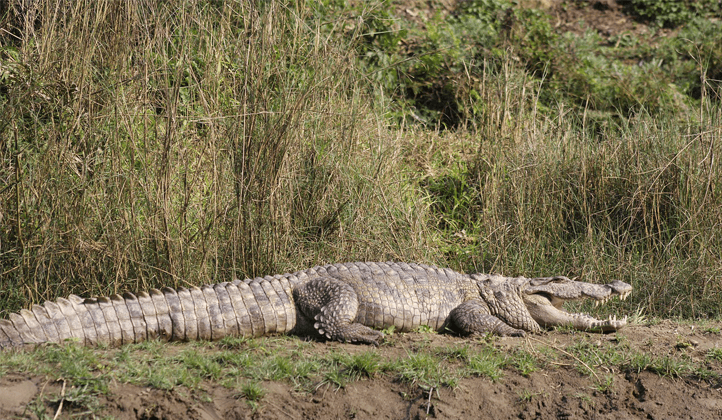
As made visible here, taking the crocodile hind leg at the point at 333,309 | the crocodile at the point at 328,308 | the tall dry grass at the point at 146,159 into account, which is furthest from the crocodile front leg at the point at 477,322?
the tall dry grass at the point at 146,159

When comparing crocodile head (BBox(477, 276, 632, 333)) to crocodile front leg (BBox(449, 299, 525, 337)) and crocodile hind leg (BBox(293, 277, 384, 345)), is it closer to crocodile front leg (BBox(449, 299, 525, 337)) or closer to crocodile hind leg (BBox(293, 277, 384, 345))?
crocodile front leg (BBox(449, 299, 525, 337))

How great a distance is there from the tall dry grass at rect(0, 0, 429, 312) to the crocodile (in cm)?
51

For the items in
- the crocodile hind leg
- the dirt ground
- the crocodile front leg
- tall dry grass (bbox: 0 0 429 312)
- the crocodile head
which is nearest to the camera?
the dirt ground

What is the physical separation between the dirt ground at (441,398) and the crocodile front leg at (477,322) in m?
0.29

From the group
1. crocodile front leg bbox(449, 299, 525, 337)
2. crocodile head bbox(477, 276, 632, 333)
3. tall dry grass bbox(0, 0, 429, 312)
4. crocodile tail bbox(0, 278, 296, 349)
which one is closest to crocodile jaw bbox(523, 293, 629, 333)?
crocodile head bbox(477, 276, 632, 333)

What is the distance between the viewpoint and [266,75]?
200 inches

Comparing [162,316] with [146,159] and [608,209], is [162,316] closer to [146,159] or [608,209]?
[146,159]

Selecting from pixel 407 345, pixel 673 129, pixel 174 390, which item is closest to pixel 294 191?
pixel 407 345

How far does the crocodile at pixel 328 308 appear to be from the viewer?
404 cm

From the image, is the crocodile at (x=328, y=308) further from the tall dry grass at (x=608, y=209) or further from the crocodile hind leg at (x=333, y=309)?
the tall dry grass at (x=608, y=209)

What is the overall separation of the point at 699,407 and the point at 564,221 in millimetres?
2547

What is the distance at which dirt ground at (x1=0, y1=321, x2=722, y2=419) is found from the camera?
3391 millimetres

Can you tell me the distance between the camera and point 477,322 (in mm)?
4820

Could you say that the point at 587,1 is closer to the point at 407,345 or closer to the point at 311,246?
the point at 311,246
